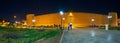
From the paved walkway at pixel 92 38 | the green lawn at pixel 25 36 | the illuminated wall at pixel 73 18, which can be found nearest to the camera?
the paved walkway at pixel 92 38

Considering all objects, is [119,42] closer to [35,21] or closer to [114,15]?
[114,15]

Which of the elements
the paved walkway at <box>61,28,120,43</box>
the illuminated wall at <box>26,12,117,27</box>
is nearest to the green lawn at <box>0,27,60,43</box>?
the paved walkway at <box>61,28,120,43</box>

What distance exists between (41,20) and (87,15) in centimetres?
1640

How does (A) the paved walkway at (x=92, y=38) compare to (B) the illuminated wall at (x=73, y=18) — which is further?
(B) the illuminated wall at (x=73, y=18)

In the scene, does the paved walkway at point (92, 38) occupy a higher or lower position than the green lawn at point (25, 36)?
higher

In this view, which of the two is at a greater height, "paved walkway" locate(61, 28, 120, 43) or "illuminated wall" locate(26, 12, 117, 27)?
"illuminated wall" locate(26, 12, 117, 27)

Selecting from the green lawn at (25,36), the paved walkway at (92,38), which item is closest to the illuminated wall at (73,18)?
the green lawn at (25,36)

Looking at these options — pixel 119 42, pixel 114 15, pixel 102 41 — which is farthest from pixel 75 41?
pixel 114 15

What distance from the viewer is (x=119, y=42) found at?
83.0ft

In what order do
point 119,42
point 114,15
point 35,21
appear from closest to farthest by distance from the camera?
point 119,42 → point 114,15 → point 35,21

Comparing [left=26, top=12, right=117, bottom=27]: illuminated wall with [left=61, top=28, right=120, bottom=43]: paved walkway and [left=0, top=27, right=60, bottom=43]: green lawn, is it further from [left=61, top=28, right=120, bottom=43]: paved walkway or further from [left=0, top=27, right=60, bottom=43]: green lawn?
[left=61, top=28, right=120, bottom=43]: paved walkway

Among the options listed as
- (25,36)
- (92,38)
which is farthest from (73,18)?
(92,38)

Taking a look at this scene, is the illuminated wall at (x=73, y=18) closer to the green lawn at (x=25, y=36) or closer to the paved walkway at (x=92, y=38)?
the green lawn at (x=25, y=36)

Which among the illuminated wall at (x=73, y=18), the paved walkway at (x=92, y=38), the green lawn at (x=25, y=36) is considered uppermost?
the illuminated wall at (x=73, y=18)
